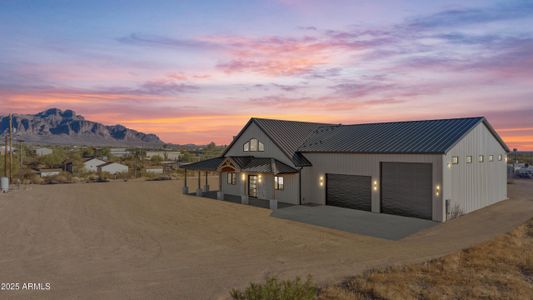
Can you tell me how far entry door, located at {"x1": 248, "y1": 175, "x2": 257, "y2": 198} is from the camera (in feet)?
94.7

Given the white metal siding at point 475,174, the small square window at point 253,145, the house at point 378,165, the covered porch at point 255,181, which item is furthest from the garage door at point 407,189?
the small square window at point 253,145

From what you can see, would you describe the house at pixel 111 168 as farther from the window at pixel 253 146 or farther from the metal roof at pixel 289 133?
the metal roof at pixel 289 133

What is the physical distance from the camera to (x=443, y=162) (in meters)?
19.3

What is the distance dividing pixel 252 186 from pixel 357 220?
11163 millimetres

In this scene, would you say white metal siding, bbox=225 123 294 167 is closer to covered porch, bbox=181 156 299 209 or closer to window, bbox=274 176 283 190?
covered porch, bbox=181 156 299 209

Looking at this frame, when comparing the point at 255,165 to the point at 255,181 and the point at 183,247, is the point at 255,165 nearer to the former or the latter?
the point at 255,181

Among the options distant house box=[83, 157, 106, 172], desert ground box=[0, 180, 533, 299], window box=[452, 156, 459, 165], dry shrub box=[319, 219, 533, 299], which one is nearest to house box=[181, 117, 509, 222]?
window box=[452, 156, 459, 165]

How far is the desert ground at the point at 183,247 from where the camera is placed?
10742 mm

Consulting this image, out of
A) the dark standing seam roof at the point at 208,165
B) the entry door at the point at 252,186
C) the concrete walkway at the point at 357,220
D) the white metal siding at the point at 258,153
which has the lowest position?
the concrete walkway at the point at 357,220

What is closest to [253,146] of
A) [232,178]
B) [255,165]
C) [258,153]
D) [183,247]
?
[258,153]

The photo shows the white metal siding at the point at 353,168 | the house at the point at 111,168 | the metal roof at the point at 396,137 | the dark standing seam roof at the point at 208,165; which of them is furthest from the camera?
the house at the point at 111,168

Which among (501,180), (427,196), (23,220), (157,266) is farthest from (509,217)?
(23,220)

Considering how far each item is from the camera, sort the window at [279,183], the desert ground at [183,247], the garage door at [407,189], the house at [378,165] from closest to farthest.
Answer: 1. the desert ground at [183,247]
2. the garage door at [407,189]
3. the house at [378,165]
4. the window at [279,183]

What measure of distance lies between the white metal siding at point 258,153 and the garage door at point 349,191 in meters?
3.35
